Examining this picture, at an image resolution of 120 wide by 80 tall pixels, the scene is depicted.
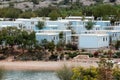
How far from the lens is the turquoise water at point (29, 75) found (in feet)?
124

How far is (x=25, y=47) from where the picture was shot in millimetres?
48312

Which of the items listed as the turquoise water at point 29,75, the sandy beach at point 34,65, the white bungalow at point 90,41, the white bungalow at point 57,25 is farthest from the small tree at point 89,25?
the turquoise water at point 29,75

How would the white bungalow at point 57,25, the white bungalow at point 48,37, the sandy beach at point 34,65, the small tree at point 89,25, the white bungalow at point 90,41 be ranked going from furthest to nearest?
the white bungalow at point 57,25, the small tree at point 89,25, the white bungalow at point 48,37, the white bungalow at point 90,41, the sandy beach at point 34,65

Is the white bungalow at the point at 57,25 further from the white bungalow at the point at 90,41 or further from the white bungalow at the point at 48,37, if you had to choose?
the white bungalow at the point at 90,41

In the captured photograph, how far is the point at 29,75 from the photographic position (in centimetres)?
4028

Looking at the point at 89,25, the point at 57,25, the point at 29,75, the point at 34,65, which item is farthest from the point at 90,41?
the point at 29,75

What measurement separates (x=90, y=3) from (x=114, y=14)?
1043 inches

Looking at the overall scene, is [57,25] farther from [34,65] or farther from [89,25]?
[34,65]

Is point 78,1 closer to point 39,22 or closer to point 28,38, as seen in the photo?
point 39,22

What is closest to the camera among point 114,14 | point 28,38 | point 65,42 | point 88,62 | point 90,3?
point 88,62

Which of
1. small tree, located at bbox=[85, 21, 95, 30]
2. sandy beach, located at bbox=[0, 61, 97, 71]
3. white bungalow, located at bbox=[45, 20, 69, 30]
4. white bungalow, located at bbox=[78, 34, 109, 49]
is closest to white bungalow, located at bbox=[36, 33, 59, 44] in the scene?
white bungalow, located at bbox=[78, 34, 109, 49]

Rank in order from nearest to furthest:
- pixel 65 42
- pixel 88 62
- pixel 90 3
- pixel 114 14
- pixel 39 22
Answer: pixel 88 62 → pixel 65 42 → pixel 39 22 → pixel 114 14 → pixel 90 3

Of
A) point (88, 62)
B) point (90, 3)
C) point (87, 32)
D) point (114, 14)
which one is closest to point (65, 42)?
point (87, 32)

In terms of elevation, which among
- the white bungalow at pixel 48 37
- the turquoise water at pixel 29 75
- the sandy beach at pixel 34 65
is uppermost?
the white bungalow at pixel 48 37
